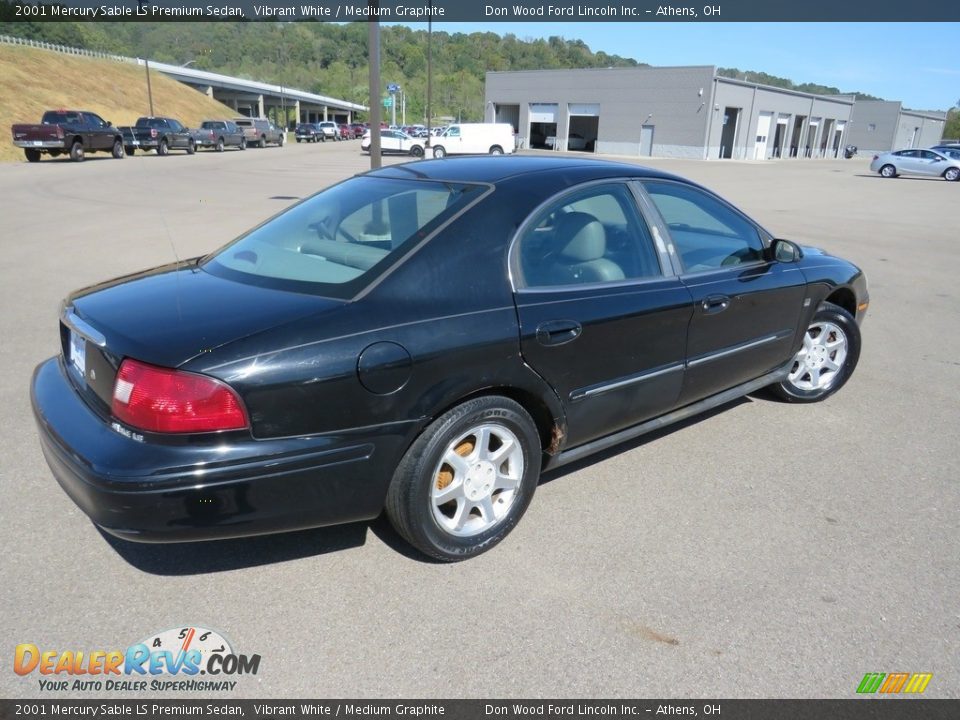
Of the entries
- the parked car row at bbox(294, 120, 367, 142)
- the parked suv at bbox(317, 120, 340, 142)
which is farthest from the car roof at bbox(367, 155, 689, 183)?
the parked suv at bbox(317, 120, 340, 142)

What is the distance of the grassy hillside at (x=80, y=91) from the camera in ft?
137

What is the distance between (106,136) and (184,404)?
32.4 m

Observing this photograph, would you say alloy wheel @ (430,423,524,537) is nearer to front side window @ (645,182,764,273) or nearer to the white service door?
front side window @ (645,182,764,273)

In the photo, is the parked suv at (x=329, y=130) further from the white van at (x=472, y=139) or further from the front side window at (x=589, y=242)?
the front side window at (x=589, y=242)

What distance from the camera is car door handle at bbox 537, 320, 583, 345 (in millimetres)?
3035

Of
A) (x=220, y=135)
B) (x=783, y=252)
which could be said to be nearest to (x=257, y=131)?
(x=220, y=135)

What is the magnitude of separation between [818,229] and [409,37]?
14581cm

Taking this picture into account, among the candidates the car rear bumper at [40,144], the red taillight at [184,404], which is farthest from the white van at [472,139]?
the red taillight at [184,404]

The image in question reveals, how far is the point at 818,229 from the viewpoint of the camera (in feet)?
48.1

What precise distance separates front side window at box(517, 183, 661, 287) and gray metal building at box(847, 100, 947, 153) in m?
97.3

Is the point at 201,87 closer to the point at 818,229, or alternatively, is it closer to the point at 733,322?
the point at 818,229

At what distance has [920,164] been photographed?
124ft

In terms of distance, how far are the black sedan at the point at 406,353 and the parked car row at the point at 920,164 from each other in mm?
41254
